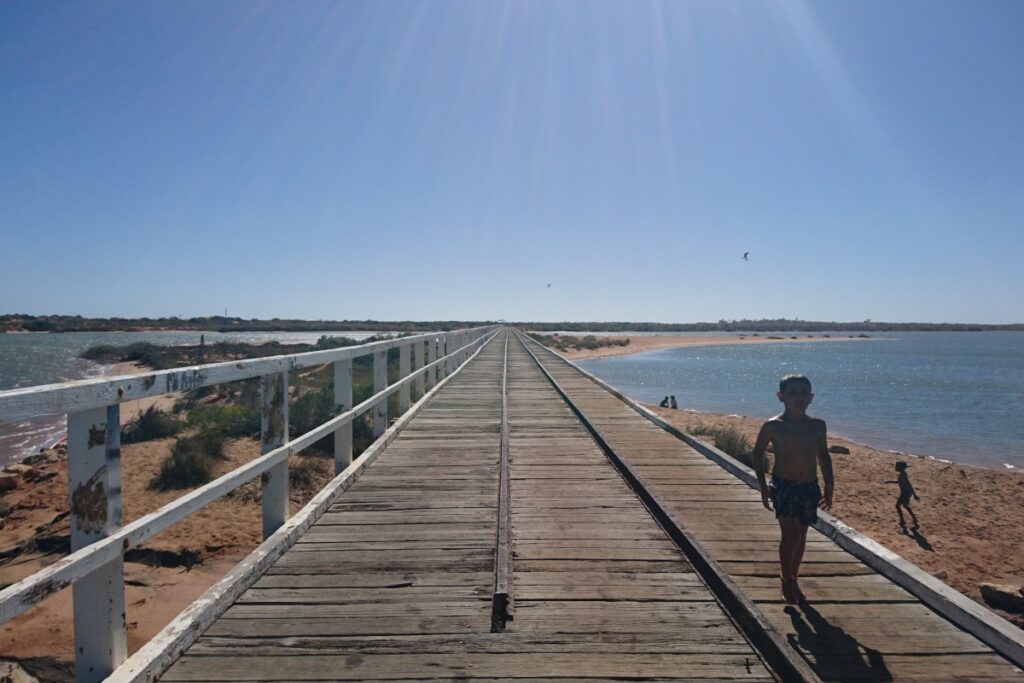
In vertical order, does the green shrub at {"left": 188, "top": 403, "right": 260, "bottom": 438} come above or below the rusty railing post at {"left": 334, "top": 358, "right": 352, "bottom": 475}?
below

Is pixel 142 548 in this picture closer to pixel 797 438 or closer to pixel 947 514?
pixel 797 438

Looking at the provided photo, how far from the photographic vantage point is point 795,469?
12.2 ft

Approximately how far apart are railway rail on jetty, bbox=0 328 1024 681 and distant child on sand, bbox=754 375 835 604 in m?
0.30

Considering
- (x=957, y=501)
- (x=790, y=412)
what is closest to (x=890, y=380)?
(x=957, y=501)

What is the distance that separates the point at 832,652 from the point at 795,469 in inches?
40.9

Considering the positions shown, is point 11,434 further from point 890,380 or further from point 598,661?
point 890,380

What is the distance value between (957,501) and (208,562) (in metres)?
12.7

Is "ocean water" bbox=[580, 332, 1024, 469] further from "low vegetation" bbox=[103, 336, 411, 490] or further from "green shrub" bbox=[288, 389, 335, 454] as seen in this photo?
"green shrub" bbox=[288, 389, 335, 454]

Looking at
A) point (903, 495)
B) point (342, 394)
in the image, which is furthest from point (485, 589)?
point (903, 495)

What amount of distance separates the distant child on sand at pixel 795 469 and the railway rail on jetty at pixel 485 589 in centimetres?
30

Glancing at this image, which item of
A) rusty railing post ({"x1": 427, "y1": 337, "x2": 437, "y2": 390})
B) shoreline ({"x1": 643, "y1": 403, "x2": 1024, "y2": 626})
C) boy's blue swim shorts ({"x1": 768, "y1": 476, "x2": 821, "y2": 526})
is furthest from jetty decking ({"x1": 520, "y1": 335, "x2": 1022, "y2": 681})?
rusty railing post ({"x1": 427, "y1": 337, "x2": 437, "y2": 390})

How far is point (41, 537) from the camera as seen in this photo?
7.14m

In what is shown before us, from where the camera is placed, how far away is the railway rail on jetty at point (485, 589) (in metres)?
2.47

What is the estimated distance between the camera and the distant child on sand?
3.61 meters
